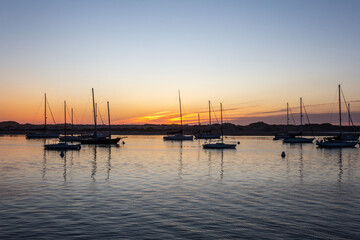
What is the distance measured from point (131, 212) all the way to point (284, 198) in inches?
428

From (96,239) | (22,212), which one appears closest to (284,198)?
(96,239)

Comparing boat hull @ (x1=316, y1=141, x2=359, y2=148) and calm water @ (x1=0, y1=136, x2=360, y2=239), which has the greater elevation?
calm water @ (x1=0, y1=136, x2=360, y2=239)

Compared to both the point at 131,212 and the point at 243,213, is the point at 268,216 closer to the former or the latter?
the point at 243,213

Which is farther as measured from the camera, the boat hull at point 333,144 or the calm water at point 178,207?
the boat hull at point 333,144

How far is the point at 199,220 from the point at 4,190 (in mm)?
16578

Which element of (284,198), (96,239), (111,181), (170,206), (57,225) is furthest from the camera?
(111,181)

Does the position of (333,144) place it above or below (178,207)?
below

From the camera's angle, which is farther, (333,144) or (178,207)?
(333,144)

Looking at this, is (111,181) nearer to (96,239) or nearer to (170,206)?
(170,206)

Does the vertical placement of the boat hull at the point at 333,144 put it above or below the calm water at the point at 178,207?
below

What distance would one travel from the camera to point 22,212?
1859cm

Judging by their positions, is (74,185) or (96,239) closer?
(96,239)

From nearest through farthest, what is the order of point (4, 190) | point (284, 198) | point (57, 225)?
point (57, 225) → point (284, 198) → point (4, 190)

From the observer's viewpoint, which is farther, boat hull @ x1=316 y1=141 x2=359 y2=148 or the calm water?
boat hull @ x1=316 y1=141 x2=359 y2=148
